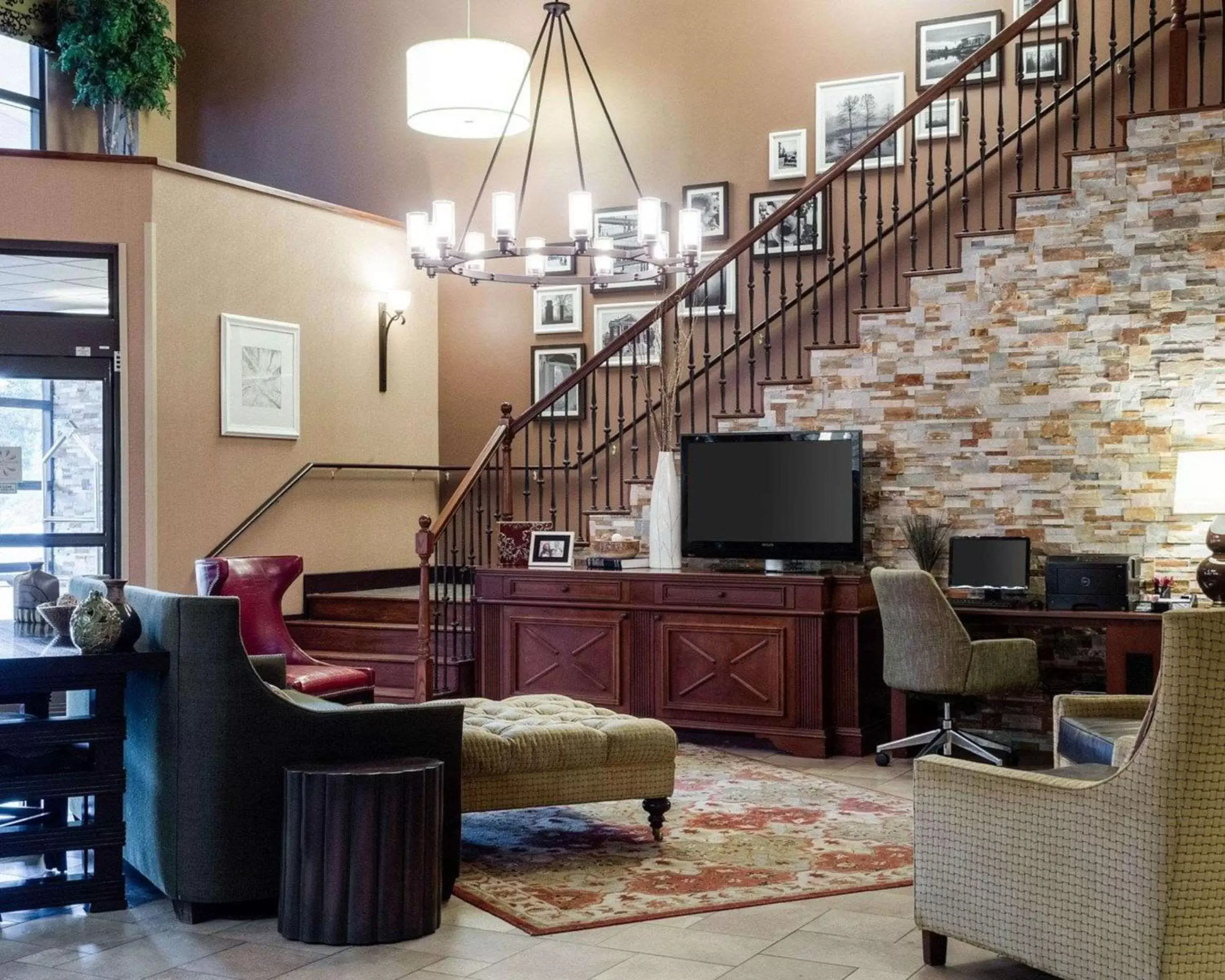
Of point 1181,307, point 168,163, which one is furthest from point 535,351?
point 1181,307

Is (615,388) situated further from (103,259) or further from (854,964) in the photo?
(854,964)

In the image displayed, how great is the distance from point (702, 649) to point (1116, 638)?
1991 mm

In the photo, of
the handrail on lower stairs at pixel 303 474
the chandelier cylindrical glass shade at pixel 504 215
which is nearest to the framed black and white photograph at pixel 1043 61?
the chandelier cylindrical glass shade at pixel 504 215

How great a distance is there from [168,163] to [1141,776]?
20.9 ft

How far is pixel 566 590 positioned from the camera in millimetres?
7535

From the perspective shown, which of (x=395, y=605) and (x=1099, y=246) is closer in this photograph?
(x=1099, y=246)

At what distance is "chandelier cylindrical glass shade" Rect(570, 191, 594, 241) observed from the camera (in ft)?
18.2

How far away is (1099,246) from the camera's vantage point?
270 inches

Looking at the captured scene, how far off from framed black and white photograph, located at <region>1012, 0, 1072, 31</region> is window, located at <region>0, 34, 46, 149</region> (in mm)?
6351

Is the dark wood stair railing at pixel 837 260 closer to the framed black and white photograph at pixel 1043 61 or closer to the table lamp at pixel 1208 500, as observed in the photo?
the framed black and white photograph at pixel 1043 61

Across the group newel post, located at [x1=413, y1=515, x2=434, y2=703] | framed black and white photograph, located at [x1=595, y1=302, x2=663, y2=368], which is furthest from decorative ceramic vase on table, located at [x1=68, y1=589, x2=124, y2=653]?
framed black and white photograph, located at [x1=595, y1=302, x2=663, y2=368]

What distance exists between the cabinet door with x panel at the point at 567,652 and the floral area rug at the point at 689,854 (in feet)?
4.07

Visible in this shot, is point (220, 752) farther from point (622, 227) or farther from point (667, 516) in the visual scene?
point (622, 227)

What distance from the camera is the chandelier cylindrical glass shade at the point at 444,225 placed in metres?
5.95
